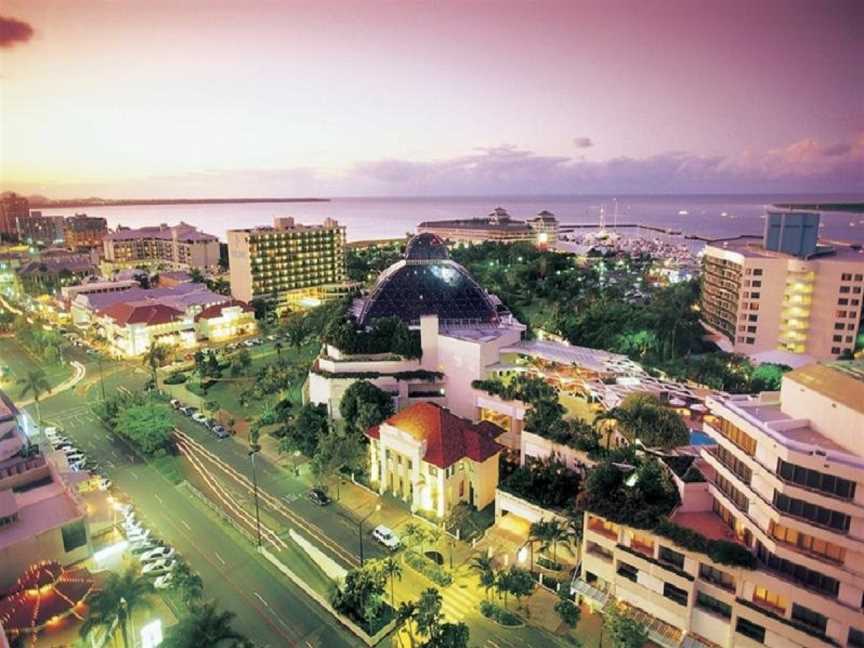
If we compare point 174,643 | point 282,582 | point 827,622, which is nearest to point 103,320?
point 282,582

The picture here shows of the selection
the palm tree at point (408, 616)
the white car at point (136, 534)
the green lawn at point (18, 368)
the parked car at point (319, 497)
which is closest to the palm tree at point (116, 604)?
the white car at point (136, 534)

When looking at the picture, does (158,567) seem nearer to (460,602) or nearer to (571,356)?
(460,602)

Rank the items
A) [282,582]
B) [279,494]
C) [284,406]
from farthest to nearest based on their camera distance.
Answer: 1. [284,406]
2. [279,494]
3. [282,582]

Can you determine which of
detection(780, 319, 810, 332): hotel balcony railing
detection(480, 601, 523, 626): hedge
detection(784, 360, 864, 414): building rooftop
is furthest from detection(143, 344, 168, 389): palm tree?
detection(780, 319, 810, 332): hotel balcony railing

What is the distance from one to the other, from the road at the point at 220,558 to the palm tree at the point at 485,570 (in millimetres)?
8538

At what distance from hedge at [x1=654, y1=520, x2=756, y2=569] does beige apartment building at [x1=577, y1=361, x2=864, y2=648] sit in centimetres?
34

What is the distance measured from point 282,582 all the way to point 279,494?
36.5ft

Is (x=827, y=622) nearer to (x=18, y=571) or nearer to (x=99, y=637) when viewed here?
(x=99, y=637)

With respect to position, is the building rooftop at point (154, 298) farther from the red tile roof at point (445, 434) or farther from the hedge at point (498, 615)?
the hedge at point (498, 615)

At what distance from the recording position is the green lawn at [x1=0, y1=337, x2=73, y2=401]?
246 feet

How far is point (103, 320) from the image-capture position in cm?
9350

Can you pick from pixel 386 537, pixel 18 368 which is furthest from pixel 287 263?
pixel 386 537

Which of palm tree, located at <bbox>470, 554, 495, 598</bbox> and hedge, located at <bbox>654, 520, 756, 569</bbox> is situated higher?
hedge, located at <bbox>654, 520, 756, 569</bbox>

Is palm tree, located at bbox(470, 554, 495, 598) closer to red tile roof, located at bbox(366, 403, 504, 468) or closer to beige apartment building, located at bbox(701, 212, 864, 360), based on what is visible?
red tile roof, located at bbox(366, 403, 504, 468)
